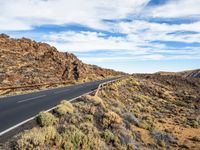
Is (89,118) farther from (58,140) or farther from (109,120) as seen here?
(58,140)

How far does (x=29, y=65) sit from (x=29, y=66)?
63 centimetres

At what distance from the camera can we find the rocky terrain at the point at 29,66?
152 ft

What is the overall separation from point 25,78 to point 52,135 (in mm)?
37503

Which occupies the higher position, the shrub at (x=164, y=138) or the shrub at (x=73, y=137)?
the shrub at (x=73, y=137)

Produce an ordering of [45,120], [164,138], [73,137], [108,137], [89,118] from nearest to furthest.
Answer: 1. [73,137]
2. [45,120]
3. [108,137]
4. [89,118]
5. [164,138]

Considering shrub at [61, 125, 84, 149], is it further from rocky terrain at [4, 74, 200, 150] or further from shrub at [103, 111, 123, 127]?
shrub at [103, 111, 123, 127]

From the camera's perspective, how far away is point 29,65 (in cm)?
5541

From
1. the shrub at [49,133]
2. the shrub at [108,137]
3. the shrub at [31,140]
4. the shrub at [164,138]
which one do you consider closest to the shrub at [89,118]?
the shrub at [108,137]

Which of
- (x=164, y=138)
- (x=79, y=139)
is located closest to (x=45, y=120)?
(x=79, y=139)

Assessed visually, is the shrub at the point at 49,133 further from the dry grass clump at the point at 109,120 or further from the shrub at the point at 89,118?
the dry grass clump at the point at 109,120

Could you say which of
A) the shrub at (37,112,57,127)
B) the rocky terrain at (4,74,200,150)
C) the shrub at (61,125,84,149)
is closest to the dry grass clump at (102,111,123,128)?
the rocky terrain at (4,74,200,150)

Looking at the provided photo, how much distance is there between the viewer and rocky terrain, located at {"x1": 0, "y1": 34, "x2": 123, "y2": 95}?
4619 cm

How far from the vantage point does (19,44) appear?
70312 mm

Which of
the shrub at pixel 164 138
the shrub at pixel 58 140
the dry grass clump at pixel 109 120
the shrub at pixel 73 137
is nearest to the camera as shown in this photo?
the shrub at pixel 58 140
